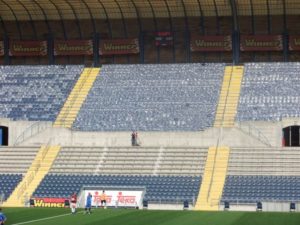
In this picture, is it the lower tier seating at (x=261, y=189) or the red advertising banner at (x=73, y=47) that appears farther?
the red advertising banner at (x=73, y=47)

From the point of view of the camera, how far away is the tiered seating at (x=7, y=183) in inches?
2353

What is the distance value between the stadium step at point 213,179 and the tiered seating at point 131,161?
586 millimetres

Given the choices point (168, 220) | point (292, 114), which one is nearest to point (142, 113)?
point (292, 114)

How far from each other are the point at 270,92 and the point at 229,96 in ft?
10.8

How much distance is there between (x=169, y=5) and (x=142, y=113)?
1015 centimetres

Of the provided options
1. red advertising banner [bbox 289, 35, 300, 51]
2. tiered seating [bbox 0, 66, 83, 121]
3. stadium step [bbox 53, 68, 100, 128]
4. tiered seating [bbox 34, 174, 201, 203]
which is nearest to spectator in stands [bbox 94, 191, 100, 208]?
tiered seating [bbox 34, 174, 201, 203]

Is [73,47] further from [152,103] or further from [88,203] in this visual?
[88,203]

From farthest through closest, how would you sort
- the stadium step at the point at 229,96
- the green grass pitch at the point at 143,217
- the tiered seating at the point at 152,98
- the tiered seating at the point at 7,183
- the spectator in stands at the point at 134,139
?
the tiered seating at the point at 152,98, the stadium step at the point at 229,96, the spectator in stands at the point at 134,139, the tiered seating at the point at 7,183, the green grass pitch at the point at 143,217

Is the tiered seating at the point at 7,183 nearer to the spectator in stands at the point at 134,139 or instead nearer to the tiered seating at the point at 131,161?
the tiered seating at the point at 131,161

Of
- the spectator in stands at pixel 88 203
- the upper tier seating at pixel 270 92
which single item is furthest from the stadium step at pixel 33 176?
the upper tier seating at pixel 270 92

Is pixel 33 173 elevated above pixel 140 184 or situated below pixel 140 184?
above

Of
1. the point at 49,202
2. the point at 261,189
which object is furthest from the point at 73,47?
the point at 261,189

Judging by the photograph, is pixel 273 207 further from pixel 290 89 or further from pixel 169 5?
pixel 169 5

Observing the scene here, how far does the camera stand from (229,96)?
229ft
